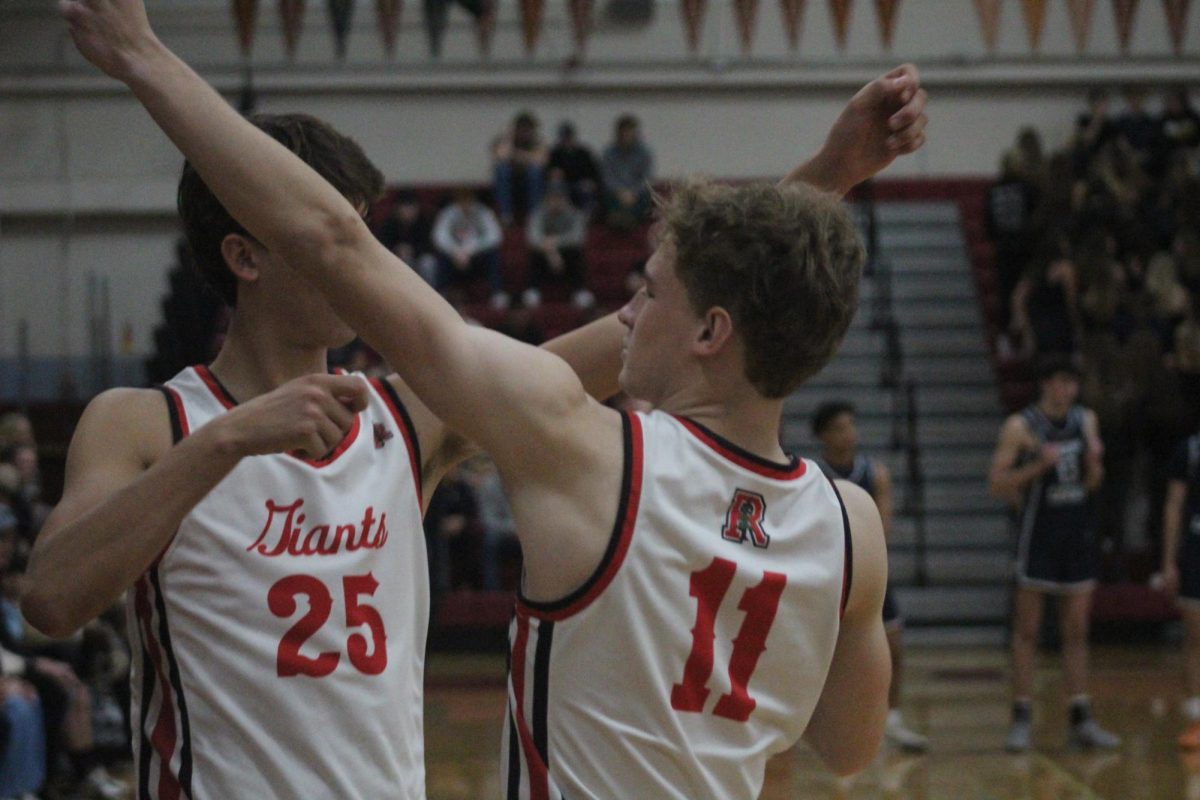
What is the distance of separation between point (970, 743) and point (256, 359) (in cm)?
652

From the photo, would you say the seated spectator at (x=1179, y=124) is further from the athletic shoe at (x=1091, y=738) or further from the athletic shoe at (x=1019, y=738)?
the athletic shoe at (x=1019, y=738)

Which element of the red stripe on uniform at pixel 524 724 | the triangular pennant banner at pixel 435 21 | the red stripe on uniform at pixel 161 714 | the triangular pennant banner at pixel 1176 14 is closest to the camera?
the red stripe on uniform at pixel 524 724

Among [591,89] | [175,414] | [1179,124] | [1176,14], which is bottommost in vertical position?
[175,414]

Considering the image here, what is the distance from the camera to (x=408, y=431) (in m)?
2.48

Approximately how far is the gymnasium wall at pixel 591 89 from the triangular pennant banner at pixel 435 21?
50 centimetres

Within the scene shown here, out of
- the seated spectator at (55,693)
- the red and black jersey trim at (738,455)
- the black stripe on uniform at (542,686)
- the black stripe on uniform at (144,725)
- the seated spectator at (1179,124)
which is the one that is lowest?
the seated spectator at (55,693)

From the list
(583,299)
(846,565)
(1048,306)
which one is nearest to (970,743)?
(1048,306)

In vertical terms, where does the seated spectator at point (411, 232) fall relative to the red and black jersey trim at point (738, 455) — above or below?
below

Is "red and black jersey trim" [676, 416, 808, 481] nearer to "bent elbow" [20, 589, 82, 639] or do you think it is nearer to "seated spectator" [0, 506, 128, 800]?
"bent elbow" [20, 589, 82, 639]

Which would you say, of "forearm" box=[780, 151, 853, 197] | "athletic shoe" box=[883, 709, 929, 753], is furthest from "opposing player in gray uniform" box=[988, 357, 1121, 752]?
"forearm" box=[780, 151, 853, 197]

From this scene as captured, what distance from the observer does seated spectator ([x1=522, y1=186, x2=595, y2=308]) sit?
546 inches

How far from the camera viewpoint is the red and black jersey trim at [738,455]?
204cm

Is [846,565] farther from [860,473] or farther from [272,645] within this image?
[860,473]

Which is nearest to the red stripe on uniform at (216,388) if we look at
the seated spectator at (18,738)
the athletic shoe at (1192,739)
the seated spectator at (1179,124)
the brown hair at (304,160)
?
the brown hair at (304,160)
